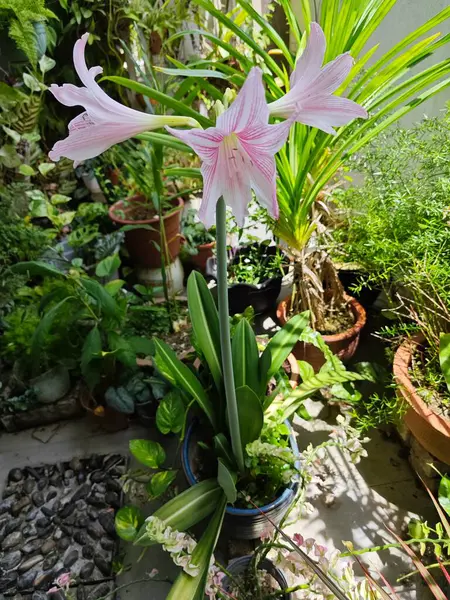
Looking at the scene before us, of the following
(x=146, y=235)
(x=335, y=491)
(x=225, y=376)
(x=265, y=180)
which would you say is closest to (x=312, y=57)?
(x=265, y=180)

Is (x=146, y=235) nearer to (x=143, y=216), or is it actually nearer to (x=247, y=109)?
(x=143, y=216)

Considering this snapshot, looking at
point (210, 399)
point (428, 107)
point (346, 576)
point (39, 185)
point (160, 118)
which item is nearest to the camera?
Result: point (160, 118)

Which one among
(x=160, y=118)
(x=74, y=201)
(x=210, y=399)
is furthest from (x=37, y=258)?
(x=160, y=118)

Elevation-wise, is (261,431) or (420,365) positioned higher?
(420,365)

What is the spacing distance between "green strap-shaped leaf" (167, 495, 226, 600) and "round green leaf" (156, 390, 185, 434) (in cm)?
24

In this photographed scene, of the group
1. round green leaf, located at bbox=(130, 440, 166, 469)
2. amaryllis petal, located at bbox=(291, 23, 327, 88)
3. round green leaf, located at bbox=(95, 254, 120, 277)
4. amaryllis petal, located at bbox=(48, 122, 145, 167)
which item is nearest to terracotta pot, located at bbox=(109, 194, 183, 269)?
round green leaf, located at bbox=(95, 254, 120, 277)

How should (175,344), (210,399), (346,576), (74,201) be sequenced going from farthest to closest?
→ (74,201) < (175,344) < (210,399) < (346,576)

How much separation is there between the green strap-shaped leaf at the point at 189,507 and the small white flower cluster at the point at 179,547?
88mm

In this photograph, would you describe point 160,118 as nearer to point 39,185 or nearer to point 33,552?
point 33,552

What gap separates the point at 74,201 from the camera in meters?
2.38

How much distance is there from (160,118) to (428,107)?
137 centimetres

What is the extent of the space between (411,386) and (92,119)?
3.39 feet

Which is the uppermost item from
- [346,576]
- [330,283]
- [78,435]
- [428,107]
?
[428,107]

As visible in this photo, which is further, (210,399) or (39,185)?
(39,185)
